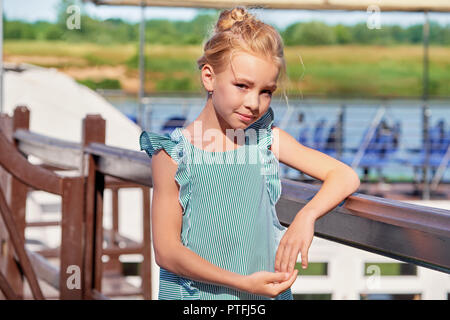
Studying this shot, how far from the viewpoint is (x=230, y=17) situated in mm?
963

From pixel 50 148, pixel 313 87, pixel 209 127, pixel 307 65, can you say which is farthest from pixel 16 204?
pixel 313 87

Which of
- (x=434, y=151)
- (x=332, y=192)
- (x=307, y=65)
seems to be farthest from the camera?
(x=307, y=65)

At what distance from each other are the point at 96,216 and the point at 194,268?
101 centimetres

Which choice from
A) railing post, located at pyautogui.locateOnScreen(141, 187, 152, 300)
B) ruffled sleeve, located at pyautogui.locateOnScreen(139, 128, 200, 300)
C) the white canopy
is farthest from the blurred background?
railing post, located at pyautogui.locateOnScreen(141, 187, 152, 300)

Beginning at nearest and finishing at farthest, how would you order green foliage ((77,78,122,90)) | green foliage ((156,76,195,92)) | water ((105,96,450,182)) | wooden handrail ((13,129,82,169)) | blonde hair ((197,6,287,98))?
blonde hair ((197,6,287,98)) < wooden handrail ((13,129,82,169)) < water ((105,96,450,182)) < green foliage ((77,78,122,90)) < green foliage ((156,76,195,92))

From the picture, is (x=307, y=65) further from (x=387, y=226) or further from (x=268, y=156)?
(x=387, y=226)

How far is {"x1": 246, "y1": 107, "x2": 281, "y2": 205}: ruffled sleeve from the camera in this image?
970mm

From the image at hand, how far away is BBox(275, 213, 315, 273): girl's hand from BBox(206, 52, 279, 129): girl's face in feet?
0.44

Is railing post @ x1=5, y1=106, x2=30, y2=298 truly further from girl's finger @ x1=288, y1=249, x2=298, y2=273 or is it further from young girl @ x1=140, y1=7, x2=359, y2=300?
girl's finger @ x1=288, y1=249, x2=298, y2=273

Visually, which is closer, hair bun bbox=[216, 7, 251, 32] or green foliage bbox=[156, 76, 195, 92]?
hair bun bbox=[216, 7, 251, 32]

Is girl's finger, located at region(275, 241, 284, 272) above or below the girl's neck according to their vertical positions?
below

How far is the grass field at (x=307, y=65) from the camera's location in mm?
28609
